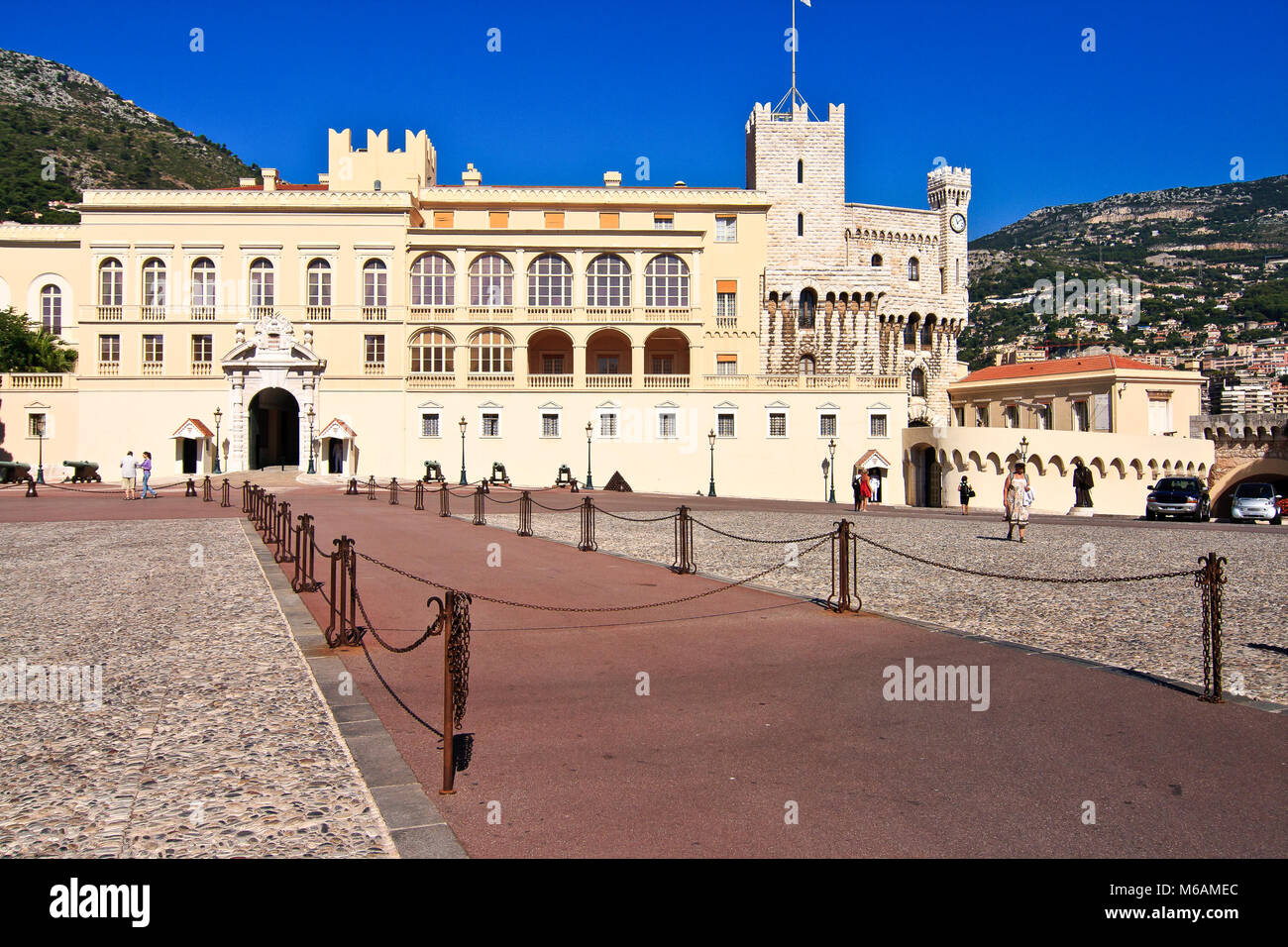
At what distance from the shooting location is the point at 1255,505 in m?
36.5

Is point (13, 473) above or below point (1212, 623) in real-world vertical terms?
above

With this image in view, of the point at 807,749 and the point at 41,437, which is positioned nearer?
the point at 807,749

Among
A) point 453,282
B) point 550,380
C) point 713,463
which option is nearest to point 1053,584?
point 713,463

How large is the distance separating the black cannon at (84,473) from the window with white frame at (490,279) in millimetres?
20009

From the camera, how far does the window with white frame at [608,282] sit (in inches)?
1982

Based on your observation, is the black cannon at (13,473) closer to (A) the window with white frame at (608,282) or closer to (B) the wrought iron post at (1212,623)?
(A) the window with white frame at (608,282)

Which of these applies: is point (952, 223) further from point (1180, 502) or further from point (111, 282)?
point (111, 282)

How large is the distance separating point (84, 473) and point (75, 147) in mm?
63070

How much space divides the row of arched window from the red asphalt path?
132 ft

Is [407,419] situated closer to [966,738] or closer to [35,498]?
[35,498]

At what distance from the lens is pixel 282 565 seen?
15.8 m

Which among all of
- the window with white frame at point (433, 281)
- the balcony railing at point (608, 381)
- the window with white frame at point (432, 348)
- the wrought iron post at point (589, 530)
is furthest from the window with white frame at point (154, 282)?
the wrought iron post at point (589, 530)
